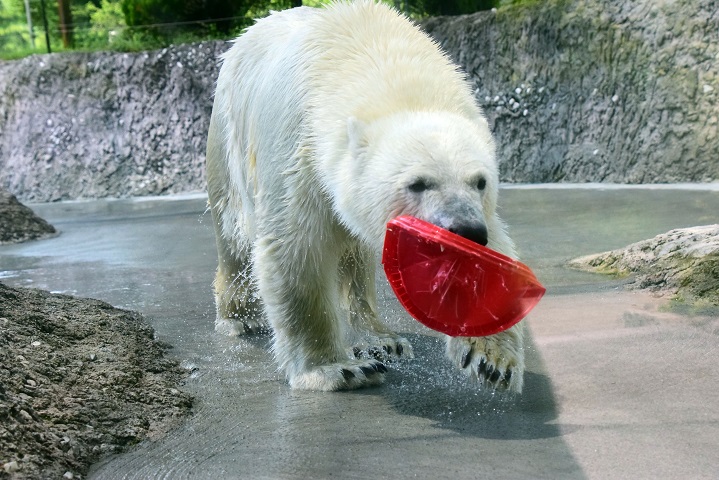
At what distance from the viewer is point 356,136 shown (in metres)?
2.79

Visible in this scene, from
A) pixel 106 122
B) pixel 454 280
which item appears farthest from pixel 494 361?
pixel 106 122

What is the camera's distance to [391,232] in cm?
255

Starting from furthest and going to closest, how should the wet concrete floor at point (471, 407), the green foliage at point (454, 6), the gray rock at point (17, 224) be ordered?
the green foliage at point (454, 6) < the gray rock at point (17, 224) < the wet concrete floor at point (471, 407)

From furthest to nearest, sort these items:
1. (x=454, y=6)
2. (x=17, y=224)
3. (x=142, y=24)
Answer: (x=142, y=24)
(x=454, y=6)
(x=17, y=224)

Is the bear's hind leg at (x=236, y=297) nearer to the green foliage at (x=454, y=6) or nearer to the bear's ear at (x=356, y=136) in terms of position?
the bear's ear at (x=356, y=136)

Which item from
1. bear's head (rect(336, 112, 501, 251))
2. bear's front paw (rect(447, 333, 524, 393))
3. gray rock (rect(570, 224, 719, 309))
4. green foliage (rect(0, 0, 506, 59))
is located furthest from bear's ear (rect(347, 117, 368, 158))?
green foliage (rect(0, 0, 506, 59))

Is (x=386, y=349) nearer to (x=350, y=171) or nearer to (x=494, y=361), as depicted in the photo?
(x=494, y=361)

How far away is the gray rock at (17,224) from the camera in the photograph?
7938mm

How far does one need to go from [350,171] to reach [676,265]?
7.05 ft

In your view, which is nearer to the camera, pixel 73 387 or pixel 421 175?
pixel 421 175

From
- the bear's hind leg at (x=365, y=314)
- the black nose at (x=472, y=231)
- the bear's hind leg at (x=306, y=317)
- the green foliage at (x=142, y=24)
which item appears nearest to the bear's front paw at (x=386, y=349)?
the bear's hind leg at (x=365, y=314)

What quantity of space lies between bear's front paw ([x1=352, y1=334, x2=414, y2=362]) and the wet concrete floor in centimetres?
10

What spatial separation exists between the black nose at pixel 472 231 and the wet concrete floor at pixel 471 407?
581 millimetres

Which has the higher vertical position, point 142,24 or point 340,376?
point 142,24
